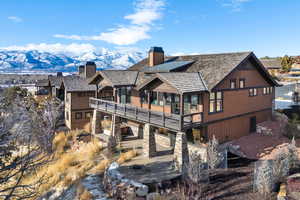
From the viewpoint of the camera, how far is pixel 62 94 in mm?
37312

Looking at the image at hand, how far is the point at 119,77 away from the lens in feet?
71.4

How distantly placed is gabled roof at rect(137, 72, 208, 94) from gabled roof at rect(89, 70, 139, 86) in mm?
4037

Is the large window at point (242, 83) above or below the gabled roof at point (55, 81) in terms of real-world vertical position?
below

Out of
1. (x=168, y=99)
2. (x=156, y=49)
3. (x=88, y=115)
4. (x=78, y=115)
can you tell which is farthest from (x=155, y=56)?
(x=78, y=115)

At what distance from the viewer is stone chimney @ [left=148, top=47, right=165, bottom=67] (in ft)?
79.9

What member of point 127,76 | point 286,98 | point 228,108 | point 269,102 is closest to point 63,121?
point 127,76

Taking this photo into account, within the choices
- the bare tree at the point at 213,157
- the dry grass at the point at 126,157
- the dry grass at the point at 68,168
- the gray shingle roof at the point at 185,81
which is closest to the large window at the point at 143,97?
the gray shingle roof at the point at 185,81

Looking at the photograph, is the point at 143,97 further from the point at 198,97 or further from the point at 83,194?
the point at 83,194

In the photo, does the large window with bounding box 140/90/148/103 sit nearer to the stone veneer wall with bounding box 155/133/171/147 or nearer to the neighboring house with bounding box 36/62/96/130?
the stone veneer wall with bounding box 155/133/171/147

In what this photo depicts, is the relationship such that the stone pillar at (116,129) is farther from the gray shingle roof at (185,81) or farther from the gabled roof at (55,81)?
the gabled roof at (55,81)

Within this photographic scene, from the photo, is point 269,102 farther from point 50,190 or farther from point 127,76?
point 50,190

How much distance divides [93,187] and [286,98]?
34188 millimetres

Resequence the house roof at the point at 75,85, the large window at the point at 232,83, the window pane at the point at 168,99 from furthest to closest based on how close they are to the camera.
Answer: the house roof at the point at 75,85
the window pane at the point at 168,99
the large window at the point at 232,83

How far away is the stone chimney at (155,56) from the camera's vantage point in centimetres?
2434
